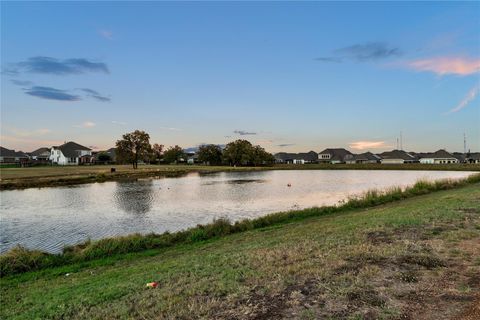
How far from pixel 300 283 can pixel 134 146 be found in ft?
314

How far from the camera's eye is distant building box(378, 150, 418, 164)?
487 feet

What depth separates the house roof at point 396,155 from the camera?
149 metres

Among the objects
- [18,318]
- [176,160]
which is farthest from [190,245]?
[176,160]

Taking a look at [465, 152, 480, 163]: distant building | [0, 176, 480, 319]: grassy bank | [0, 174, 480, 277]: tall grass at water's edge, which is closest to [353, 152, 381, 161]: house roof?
[465, 152, 480, 163]: distant building

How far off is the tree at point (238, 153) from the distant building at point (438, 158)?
74195mm

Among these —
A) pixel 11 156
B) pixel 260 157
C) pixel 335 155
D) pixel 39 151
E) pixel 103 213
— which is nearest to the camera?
pixel 103 213

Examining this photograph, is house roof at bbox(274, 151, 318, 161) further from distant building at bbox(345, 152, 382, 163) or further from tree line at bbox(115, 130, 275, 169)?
tree line at bbox(115, 130, 275, 169)

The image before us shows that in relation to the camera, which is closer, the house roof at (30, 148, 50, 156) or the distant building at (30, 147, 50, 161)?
the distant building at (30, 147, 50, 161)

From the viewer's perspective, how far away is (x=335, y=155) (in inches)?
6663

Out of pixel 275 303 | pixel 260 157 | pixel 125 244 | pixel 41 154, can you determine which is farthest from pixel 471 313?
pixel 41 154

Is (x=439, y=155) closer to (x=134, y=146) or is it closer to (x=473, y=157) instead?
(x=473, y=157)

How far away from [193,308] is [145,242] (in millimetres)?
10119

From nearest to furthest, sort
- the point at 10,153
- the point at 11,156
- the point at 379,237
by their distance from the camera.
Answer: the point at 379,237 < the point at 11,156 < the point at 10,153

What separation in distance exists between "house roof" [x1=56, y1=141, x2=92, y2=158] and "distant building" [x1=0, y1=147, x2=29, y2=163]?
54.7ft
